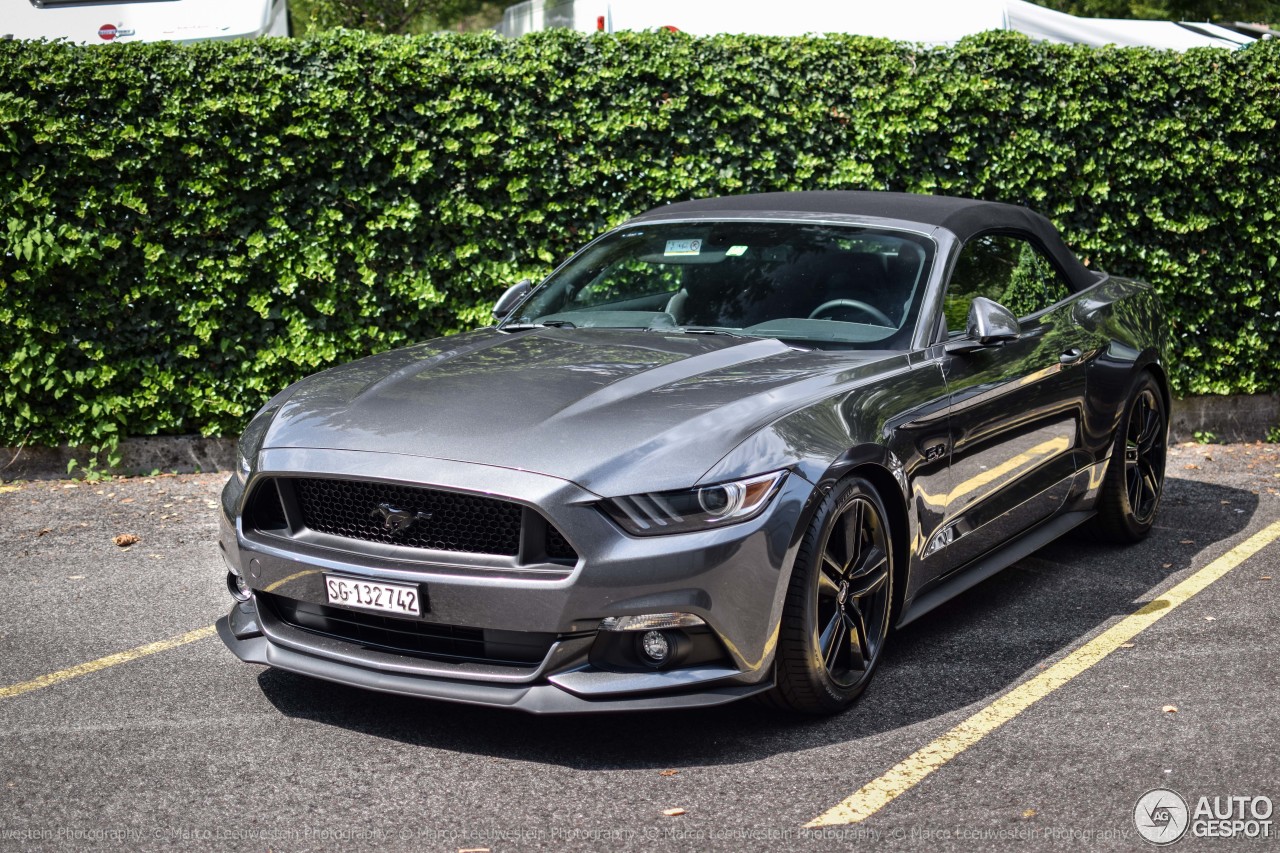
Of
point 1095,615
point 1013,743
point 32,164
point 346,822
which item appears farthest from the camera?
point 32,164

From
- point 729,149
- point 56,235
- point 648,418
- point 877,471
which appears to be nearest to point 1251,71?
point 729,149

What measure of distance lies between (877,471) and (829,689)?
0.68 metres

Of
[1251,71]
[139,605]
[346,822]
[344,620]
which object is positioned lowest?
[139,605]

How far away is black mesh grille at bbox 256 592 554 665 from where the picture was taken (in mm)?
3840

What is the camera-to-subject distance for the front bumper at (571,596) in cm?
371

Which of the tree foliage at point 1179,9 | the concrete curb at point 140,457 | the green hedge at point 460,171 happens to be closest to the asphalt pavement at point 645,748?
the concrete curb at point 140,457

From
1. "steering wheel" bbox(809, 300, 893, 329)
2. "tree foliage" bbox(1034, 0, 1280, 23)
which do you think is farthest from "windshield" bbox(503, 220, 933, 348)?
"tree foliage" bbox(1034, 0, 1280, 23)

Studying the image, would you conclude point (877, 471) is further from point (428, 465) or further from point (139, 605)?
point (139, 605)

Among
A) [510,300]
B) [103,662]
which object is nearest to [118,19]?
[510,300]

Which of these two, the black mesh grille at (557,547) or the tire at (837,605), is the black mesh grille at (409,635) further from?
the tire at (837,605)

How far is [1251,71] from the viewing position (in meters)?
8.95

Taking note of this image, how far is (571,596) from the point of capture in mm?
3693

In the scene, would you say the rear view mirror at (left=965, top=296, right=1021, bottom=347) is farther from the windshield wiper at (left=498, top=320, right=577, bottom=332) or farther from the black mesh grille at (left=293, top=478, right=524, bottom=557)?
the black mesh grille at (left=293, top=478, right=524, bottom=557)

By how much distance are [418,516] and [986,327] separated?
7.16 feet
